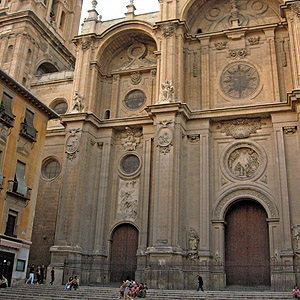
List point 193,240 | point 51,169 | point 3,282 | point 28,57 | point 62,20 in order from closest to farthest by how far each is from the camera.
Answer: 1. point 3,282
2. point 193,240
3. point 51,169
4. point 28,57
5. point 62,20

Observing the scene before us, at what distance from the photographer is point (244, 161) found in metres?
25.9

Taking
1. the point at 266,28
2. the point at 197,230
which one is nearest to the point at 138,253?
the point at 197,230

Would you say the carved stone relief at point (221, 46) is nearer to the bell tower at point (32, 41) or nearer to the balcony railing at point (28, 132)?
the balcony railing at point (28, 132)

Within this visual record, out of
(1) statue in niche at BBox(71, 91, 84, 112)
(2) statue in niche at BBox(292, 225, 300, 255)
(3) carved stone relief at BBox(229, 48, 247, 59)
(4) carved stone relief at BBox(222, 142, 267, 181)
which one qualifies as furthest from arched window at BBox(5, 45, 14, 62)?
(2) statue in niche at BBox(292, 225, 300, 255)

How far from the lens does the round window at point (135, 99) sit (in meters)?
30.3

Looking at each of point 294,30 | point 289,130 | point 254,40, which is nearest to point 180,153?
point 289,130

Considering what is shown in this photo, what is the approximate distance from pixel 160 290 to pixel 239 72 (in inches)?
592

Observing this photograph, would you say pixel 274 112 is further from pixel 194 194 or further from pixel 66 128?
pixel 66 128

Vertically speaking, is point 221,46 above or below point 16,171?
above

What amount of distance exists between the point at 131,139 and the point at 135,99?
3.28 metres

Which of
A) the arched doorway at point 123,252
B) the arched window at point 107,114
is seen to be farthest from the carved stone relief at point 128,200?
the arched window at point 107,114

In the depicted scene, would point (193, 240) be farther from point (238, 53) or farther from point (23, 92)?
point (23, 92)

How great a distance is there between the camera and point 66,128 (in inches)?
1144

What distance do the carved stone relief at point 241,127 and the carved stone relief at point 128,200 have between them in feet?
22.6
